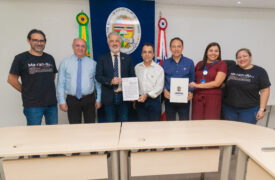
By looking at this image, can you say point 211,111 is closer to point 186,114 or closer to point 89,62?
point 186,114

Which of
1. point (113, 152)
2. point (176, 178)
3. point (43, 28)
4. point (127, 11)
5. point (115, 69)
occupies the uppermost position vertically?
point (127, 11)

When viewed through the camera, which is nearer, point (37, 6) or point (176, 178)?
point (176, 178)

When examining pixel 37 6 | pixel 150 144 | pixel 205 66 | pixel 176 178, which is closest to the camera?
pixel 150 144

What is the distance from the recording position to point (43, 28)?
2.69 m

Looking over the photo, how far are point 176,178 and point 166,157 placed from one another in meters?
0.93

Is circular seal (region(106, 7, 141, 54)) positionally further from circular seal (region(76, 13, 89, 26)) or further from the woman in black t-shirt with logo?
the woman in black t-shirt with logo

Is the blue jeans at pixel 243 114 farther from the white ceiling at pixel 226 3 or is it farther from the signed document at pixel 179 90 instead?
the white ceiling at pixel 226 3

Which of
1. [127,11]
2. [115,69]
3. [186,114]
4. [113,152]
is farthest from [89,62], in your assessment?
[186,114]

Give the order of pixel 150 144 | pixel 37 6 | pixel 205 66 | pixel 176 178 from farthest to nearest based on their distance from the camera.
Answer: pixel 37 6, pixel 205 66, pixel 176 178, pixel 150 144

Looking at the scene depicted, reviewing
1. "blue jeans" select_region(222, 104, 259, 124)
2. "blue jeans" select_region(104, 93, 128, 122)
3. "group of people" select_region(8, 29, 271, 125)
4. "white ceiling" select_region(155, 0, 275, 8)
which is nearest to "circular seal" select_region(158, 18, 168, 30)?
"white ceiling" select_region(155, 0, 275, 8)

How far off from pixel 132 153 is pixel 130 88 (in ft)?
3.11

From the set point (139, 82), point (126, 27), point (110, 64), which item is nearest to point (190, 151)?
point (139, 82)

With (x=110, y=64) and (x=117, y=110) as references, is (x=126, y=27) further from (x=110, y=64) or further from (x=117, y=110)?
(x=117, y=110)

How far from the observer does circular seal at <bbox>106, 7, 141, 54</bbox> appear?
2.68 meters
